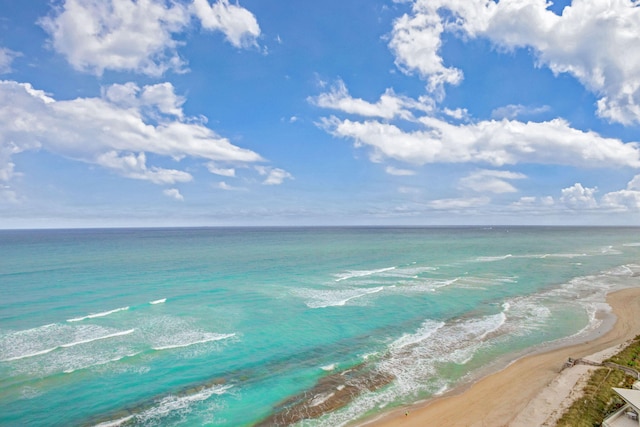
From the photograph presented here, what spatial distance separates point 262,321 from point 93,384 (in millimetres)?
13799

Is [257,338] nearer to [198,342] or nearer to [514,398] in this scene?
[198,342]

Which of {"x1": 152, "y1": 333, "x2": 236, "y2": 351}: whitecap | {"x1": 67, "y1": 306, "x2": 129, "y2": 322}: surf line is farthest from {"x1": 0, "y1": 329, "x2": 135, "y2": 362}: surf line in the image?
{"x1": 67, "y1": 306, "x2": 129, "y2": 322}: surf line

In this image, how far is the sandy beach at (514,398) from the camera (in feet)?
57.2

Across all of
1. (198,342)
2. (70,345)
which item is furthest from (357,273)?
(70,345)

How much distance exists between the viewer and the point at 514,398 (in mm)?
19531

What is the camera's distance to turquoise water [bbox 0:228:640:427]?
18.6 m

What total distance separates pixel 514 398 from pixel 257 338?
57.0 feet

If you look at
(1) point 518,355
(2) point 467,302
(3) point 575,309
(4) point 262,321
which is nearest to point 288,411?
(4) point 262,321

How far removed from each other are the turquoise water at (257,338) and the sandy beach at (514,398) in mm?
1136

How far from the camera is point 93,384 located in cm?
2008

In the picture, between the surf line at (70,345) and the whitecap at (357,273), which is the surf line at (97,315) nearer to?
the surf line at (70,345)

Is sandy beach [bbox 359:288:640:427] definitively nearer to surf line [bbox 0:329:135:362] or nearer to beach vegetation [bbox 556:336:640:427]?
beach vegetation [bbox 556:336:640:427]

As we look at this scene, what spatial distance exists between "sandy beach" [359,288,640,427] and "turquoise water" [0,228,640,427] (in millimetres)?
1136

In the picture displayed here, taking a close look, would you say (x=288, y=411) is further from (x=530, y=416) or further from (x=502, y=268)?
(x=502, y=268)
